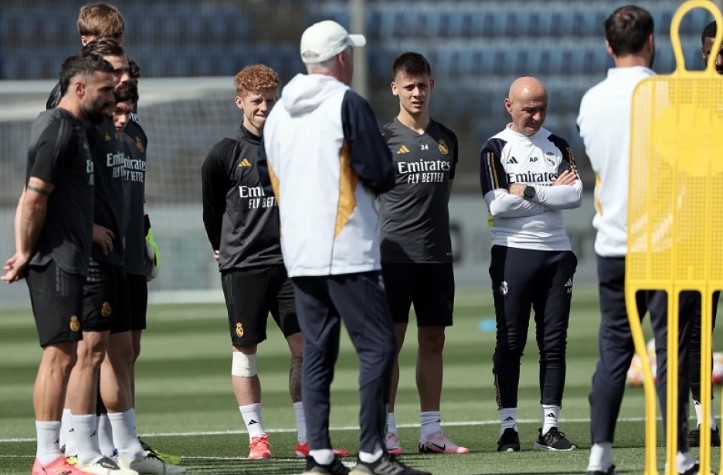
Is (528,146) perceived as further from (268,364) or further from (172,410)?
(268,364)

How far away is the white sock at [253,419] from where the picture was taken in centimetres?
733

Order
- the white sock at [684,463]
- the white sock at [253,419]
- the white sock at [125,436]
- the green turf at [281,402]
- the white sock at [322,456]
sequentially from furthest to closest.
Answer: the white sock at [253,419]
the green turf at [281,402]
the white sock at [125,436]
the white sock at [322,456]
the white sock at [684,463]

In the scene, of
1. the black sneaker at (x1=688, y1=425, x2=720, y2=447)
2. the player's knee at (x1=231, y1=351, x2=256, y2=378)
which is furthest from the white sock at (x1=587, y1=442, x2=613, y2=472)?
the player's knee at (x1=231, y1=351, x2=256, y2=378)

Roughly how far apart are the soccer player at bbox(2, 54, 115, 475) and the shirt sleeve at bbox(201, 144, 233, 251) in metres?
1.46

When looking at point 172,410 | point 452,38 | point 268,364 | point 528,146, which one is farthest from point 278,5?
point 528,146

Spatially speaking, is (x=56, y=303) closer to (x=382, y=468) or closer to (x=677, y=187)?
(x=382, y=468)

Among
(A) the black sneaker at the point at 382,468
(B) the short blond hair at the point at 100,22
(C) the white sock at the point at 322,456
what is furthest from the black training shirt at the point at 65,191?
(A) the black sneaker at the point at 382,468

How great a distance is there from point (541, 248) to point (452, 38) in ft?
63.2

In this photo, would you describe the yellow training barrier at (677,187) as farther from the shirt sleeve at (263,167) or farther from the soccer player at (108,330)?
the soccer player at (108,330)

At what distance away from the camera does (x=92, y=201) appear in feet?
19.4

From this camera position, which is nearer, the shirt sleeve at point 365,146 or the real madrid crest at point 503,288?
the shirt sleeve at point 365,146

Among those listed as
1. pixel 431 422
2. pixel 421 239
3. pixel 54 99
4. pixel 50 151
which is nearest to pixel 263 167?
pixel 50 151

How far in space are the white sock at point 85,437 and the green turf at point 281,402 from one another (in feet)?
2.04

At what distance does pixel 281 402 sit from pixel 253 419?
145 inches
